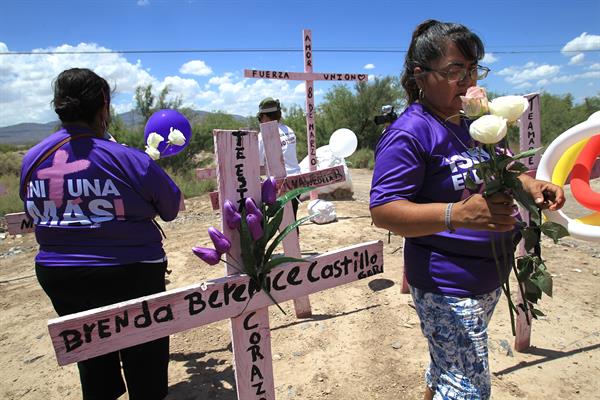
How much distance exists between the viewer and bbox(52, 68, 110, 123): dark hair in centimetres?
169

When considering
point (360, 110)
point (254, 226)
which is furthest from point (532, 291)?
point (360, 110)

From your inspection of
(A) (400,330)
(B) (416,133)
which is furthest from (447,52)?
(A) (400,330)

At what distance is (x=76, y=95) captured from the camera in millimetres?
1711

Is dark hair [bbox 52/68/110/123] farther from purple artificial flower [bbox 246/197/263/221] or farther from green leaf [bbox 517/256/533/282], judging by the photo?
green leaf [bbox 517/256/533/282]

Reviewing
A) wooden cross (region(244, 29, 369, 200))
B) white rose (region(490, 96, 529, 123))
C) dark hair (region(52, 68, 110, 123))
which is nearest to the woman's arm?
white rose (region(490, 96, 529, 123))

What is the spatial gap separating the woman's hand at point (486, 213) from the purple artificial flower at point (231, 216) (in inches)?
27.8

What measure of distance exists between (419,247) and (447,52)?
2.26 feet

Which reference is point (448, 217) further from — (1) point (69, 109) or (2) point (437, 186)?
(1) point (69, 109)

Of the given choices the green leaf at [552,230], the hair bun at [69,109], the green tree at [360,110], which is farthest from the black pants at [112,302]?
the green tree at [360,110]

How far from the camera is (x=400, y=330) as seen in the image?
10.2 feet

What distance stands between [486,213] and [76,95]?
5.36 feet

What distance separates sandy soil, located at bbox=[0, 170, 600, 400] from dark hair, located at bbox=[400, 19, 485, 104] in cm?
187

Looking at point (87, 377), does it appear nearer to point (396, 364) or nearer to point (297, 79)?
point (396, 364)

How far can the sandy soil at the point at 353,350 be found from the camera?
97.3 inches
